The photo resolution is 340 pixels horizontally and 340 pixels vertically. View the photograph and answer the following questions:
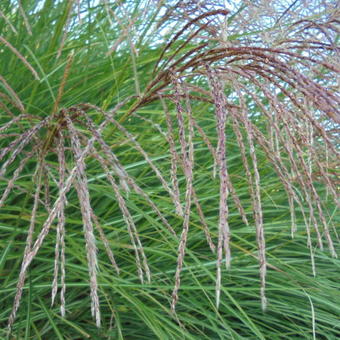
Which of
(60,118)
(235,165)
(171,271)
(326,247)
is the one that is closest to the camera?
(60,118)

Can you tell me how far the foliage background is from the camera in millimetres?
1396

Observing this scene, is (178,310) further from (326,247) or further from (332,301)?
(326,247)

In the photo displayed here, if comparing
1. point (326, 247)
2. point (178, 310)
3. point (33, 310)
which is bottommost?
point (33, 310)

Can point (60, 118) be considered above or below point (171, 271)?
above

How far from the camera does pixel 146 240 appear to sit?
1.69 meters

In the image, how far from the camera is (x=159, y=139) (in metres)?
1.72

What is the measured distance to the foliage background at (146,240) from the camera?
140 cm

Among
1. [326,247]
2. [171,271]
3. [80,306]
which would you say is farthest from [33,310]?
[326,247]

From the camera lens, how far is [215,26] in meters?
1.46

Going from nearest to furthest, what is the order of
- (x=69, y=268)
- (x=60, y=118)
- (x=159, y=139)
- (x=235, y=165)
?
(x=60, y=118)
(x=69, y=268)
(x=159, y=139)
(x=235, y=165)

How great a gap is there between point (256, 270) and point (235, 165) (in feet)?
1.84

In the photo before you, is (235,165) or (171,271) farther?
(235,165)

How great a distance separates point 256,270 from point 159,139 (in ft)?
1.62

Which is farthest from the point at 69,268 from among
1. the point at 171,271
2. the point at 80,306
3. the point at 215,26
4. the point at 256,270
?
the point at 215,26
